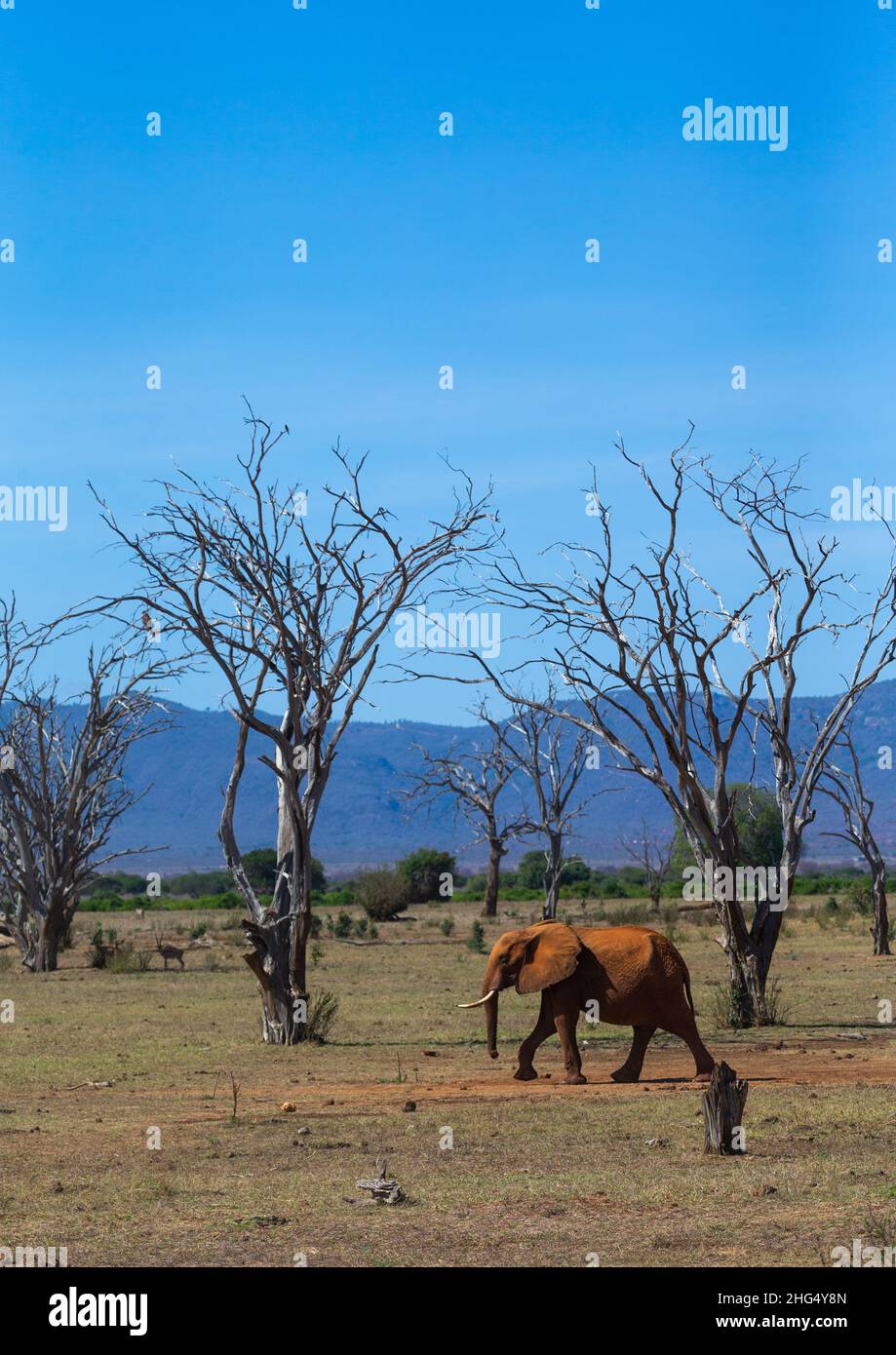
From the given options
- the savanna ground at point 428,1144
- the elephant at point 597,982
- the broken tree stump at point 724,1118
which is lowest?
the savanna ground at point 428,1144

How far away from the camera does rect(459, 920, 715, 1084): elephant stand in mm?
16562

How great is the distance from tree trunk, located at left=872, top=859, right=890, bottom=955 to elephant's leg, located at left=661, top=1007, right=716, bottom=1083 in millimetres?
20647

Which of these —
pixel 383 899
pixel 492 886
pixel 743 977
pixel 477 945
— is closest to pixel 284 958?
pixel 743 977

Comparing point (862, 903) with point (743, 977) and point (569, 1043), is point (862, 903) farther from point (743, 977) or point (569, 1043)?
point (569, 1043)

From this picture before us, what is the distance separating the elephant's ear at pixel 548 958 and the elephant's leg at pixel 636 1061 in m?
1.13

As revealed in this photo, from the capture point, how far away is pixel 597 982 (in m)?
16.6

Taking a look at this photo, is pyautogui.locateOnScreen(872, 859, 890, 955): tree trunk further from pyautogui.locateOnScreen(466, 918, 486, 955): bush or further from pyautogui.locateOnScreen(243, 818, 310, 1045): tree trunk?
pyautogui.locateOnScreen(243, 818, 310, 1045): tree trunk

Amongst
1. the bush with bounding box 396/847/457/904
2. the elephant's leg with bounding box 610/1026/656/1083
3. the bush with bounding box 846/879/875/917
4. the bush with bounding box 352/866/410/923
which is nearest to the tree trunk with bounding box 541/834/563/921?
the bush with bounding box 352/866/410/923

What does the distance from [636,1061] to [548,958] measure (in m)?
1.44

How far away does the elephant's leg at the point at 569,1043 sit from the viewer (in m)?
16.7

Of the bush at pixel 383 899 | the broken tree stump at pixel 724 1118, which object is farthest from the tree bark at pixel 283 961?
the bush at pixel 383 899

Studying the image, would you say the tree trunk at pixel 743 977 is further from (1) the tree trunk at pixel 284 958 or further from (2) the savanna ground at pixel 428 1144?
(1) the tree trunk at pixel 284 958

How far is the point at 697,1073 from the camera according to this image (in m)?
17.1

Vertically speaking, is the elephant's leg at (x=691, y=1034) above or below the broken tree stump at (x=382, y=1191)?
above
